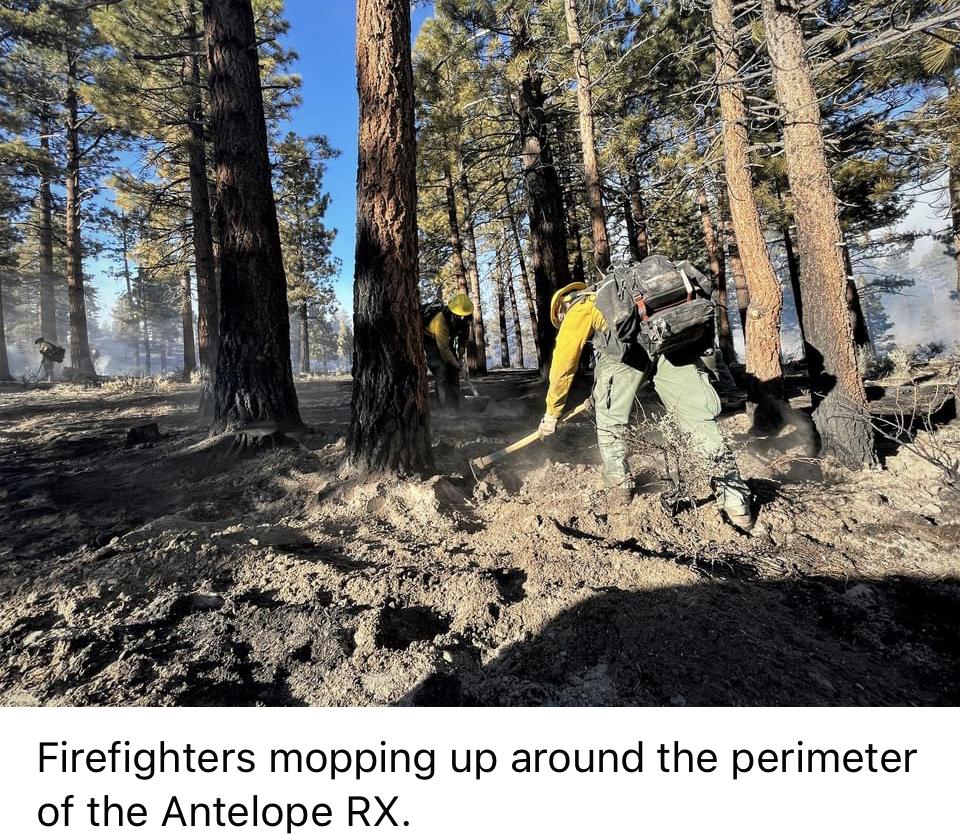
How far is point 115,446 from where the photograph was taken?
210 inches

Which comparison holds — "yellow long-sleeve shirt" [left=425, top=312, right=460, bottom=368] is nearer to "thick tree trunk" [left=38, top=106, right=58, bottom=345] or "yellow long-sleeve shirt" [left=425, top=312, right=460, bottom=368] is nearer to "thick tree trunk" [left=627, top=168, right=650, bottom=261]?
"thick tree trunk" [left=627, top=168, right=650, bottom=261]

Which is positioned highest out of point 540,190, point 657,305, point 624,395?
point 540,190

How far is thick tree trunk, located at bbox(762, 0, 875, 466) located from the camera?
4.34m

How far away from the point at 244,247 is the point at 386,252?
2.10 metres

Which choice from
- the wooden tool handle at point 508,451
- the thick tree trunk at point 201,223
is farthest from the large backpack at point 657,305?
the thick tree trunk at point 201,223

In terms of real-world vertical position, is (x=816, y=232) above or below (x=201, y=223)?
Result: below

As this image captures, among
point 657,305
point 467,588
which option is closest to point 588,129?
point 657,305

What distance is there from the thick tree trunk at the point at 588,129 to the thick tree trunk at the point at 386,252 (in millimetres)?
4960

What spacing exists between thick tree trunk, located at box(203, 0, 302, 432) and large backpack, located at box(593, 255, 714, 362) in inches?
134

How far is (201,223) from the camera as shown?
9430 mm

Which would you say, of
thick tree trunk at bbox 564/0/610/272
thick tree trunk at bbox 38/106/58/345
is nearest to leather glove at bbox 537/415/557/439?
thick tree trunk at bbox 564/0/610/272

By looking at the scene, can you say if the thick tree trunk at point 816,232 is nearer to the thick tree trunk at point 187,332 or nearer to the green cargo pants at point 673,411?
the green cargo pants at point 673,411

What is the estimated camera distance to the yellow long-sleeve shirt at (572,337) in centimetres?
353

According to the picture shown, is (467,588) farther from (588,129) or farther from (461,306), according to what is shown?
(588,129)
